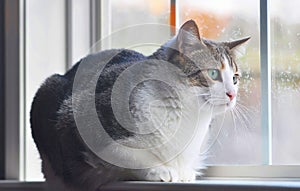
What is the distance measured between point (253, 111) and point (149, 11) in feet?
1.30

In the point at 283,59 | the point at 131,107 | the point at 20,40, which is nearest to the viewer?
the point at 131,107

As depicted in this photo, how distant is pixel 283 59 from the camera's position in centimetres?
140

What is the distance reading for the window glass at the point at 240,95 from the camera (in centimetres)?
142

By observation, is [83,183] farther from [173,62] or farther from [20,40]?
[20,40]

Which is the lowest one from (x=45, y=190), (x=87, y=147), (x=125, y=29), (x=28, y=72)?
(x=45, y=190)

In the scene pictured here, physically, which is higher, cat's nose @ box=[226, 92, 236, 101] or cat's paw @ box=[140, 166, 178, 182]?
cat's nose @ box=[226, 92, 236, 101]

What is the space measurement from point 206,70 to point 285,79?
242mm

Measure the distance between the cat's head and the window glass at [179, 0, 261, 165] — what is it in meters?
0.13

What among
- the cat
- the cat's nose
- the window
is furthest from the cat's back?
the cat's nose

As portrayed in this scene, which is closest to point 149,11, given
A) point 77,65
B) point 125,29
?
point 125,29

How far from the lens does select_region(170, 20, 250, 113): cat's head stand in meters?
1.25

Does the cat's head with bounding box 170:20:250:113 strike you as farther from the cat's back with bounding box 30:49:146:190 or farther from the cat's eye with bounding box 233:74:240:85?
the cat's back with bounding box 30:49:146:190

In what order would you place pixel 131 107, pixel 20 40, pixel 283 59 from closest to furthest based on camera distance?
pixel 131 107 < pixel 283 59 < pixel 20 40
